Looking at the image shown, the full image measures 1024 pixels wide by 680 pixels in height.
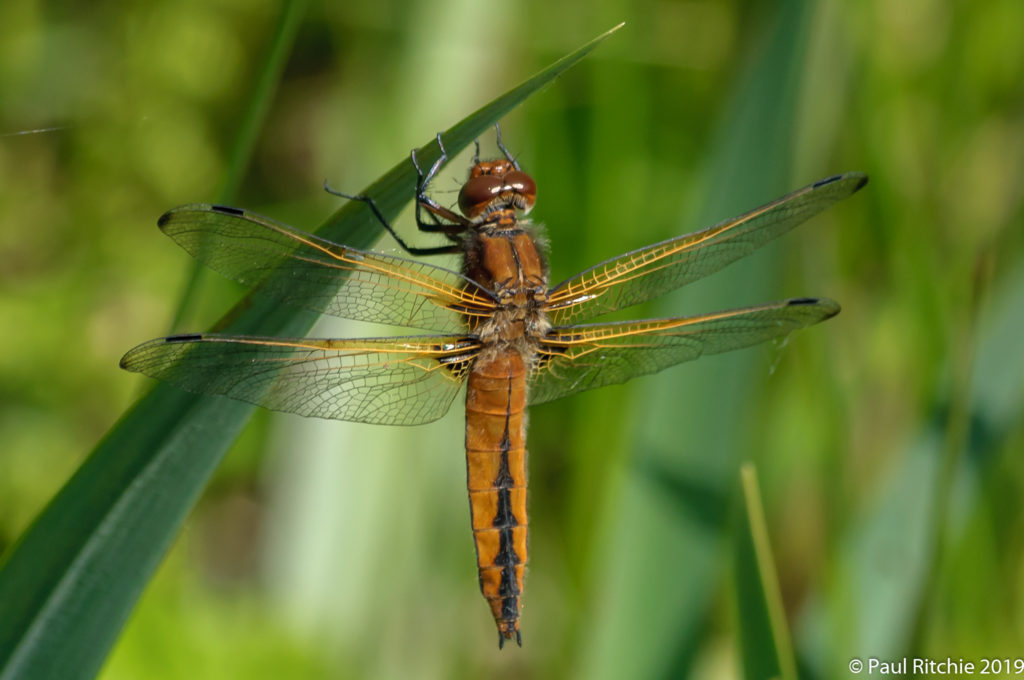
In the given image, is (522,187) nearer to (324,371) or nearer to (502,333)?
(502,333)

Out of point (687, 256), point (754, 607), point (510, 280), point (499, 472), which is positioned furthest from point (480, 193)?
point (754, 607)

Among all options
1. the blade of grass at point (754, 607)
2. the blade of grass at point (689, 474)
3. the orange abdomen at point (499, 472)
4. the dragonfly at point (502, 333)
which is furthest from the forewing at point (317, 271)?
the blade of grass at point (754, 607)

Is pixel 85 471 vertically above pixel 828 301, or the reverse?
pixel 828 301

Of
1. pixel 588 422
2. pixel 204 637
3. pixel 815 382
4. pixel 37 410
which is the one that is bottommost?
pixel 204 637

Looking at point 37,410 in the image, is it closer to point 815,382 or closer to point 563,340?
point 563,340

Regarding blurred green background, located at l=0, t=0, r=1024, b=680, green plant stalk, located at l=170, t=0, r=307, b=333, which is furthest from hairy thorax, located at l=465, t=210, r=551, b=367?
green plant stalk, located at l=170, t=0, r=307, b=333

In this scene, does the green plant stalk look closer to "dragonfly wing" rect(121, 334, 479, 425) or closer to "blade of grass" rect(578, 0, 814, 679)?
"dragonfly wing" rect(121, 334, 479, 425)

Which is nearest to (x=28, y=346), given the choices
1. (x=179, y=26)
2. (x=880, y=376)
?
(x=179, y=26)

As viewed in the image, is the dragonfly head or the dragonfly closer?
the dragonfly
